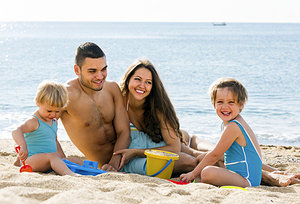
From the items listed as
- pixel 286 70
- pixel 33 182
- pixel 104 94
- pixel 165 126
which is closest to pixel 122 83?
pixel 104 94

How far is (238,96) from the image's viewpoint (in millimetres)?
3930

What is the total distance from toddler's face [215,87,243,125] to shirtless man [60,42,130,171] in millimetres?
1238

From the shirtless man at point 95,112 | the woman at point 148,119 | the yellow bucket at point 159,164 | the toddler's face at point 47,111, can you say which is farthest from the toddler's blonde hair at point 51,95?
the yellow bucket at point 159,164

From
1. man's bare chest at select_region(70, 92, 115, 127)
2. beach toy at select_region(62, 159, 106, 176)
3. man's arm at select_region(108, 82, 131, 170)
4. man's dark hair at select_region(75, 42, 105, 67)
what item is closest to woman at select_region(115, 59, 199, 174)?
man's arm at select_region(108, 82, 131, 170)

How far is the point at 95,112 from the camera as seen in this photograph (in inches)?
180

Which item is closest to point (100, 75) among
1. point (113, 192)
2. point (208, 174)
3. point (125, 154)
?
point (125, 154)

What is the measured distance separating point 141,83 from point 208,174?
1409mm

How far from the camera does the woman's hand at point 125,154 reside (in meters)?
4.37

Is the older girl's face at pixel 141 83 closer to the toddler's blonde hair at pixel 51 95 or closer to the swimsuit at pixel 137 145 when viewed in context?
the swimsuit at pixel 137 145

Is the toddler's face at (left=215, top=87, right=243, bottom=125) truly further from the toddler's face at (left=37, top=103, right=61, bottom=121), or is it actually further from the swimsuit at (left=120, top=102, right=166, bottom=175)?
the toddler's face at (left=37, top=103, right=61, bottom=121)

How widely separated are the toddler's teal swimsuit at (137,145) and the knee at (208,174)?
806mm

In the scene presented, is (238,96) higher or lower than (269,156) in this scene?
higher

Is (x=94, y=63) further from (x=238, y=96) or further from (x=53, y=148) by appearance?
(x=238, y=96)

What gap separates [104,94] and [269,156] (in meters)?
2.73
